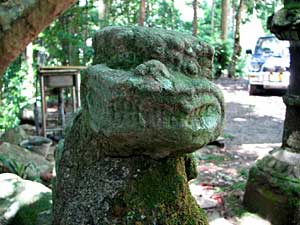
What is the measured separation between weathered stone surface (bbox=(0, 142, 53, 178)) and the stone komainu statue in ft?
10.3

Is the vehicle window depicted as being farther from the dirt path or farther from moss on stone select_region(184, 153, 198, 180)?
Answer: moss on stone select_region(184, 153, 198, 180)

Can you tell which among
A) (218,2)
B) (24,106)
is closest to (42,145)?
(24,106)

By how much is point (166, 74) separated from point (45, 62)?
26.8 feet

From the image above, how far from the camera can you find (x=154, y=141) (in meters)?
1.34

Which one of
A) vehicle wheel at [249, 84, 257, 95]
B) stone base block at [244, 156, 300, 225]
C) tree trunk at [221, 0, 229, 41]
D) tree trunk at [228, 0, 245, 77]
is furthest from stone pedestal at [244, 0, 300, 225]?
tree trunk at [221, 0, 229, 41]

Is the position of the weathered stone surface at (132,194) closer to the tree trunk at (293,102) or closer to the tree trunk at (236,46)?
the tree trunk at (293,102)

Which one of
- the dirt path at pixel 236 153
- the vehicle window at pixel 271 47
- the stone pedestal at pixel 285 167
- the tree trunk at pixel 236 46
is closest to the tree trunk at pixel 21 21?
the stone pedestal at pixel 285 167

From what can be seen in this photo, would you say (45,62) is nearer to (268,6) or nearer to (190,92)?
(190,92)

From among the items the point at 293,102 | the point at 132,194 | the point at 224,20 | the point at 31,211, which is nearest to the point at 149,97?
the point at 132,194

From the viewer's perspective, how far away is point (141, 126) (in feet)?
4.28

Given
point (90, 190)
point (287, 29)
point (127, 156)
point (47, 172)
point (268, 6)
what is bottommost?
point (47, 172)

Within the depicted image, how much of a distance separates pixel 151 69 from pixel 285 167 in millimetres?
2314

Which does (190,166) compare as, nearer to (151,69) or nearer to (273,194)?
(151,69)

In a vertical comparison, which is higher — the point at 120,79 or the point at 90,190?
the point at 120,79
